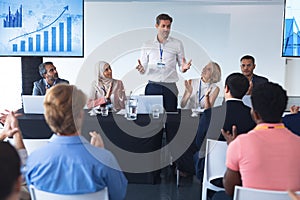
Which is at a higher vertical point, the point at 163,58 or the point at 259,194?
the point at 163,58

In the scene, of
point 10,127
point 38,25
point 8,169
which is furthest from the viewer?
point 38,25

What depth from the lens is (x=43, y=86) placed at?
186 inches

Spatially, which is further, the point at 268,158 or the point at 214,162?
the point at 214,162

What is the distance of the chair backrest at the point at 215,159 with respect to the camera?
112 inches

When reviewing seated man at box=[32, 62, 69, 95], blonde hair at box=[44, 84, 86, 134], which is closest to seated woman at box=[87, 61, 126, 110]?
seated man at box=[32, 62, 69, 95]

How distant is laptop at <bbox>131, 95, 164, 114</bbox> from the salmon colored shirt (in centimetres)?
212

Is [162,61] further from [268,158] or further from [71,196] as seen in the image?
[71,196]

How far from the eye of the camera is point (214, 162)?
2.94 metres

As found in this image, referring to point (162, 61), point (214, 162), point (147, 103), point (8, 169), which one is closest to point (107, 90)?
point (147, 103)

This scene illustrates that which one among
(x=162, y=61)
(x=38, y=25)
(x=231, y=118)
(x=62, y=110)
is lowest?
(x=231, y=118)

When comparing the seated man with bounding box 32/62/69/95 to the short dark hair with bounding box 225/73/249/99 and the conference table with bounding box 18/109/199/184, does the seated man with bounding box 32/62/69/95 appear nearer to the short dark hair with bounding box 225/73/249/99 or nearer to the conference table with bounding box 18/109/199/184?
the conference table with bounding box 18/109/199/184

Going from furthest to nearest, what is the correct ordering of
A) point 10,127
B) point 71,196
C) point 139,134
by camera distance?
point 139,134, point 10,127, point 71,196

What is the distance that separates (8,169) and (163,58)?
415 cm

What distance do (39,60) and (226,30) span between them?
9.77ft
